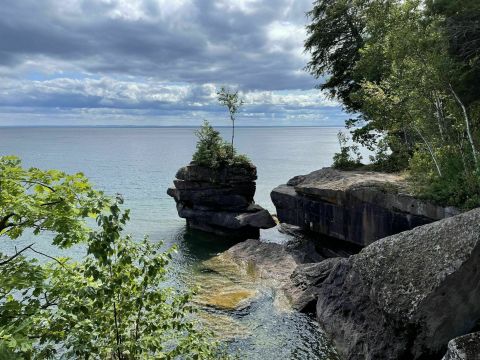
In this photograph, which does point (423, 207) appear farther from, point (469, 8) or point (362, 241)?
point (469, 8)

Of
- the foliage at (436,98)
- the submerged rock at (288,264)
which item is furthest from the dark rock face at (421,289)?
the foliage at (436,98)

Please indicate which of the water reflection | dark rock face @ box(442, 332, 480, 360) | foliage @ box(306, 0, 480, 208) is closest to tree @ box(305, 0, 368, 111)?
foliage @ box(306, 0, 480, 208)

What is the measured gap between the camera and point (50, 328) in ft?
24.1

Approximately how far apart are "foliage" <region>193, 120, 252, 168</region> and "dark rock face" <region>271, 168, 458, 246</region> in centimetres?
796

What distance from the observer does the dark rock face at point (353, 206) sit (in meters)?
22.8

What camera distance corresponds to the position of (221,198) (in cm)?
4034

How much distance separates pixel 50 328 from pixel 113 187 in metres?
61.1

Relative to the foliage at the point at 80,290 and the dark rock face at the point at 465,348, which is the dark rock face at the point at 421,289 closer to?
the dark rock face at the point at 465,348

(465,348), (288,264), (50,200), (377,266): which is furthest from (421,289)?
(288,264)

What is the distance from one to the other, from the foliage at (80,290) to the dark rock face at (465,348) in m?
4.92

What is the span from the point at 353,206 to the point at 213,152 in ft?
59.2

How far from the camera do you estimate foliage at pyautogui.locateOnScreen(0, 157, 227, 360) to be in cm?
664

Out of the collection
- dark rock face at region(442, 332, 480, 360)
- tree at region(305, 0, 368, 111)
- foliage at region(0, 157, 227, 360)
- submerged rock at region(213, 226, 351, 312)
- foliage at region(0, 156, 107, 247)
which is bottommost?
submerged rock at region(213, 226, 351, 312)

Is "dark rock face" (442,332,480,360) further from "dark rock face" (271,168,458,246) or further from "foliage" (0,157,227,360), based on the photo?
"dark rock face" (271,168,458,246)
